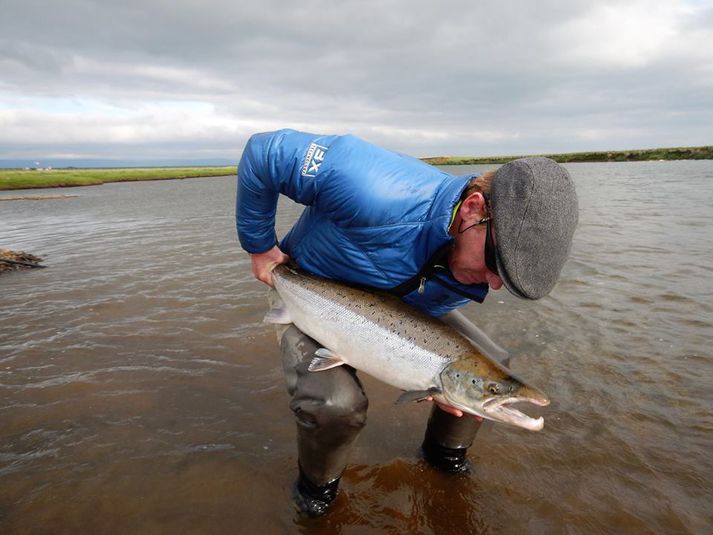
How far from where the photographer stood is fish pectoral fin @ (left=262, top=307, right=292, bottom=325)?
372 cm

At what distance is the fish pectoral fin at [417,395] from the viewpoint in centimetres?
300

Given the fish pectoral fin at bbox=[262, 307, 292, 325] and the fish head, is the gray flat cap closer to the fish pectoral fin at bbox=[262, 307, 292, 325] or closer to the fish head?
the fish head

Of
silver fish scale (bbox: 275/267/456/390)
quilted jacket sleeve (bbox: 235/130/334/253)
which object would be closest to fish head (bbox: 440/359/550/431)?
silver fish scale (bbox: 275/267/456/390)

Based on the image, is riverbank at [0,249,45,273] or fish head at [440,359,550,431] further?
riverbank at [0,249,45,273]

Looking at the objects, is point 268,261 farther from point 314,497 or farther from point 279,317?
point 314,497

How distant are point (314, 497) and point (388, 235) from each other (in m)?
2.01

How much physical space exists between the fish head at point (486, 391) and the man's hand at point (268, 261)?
71.2 inches

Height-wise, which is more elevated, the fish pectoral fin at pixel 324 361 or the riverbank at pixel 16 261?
the fish pectoral fin at pixel 324 361

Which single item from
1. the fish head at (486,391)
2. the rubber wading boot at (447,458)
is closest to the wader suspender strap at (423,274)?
the fish head at (486,391)

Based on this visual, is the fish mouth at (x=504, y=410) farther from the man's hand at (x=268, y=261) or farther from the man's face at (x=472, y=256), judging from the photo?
the man's hand at (x=268, y=261)

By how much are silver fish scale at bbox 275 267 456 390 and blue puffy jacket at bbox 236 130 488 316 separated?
0.19 meters

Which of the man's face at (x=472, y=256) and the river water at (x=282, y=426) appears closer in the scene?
the man's face at (x=472, y=256)

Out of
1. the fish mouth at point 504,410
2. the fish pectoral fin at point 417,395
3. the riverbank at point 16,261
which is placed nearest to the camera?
the fish mouth at point 504,410

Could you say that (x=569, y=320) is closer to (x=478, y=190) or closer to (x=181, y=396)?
(x=478, y=190)
